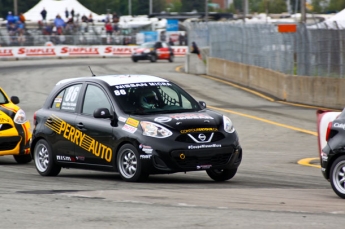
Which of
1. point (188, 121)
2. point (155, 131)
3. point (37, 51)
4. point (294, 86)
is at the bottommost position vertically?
point (37, 51)

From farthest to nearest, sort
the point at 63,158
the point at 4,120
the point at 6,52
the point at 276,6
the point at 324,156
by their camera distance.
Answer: the point at 276,6
the point at 6,52
the point at 4,120
the point at 63,158
the point at 324,156

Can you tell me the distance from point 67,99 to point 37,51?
1910 inches

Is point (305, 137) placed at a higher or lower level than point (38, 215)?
lower

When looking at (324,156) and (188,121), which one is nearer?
(324,156)

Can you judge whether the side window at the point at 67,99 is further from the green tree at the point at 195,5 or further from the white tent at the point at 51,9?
the green tree at the point at 195,5

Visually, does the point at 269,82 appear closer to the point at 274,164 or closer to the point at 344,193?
the point at 274,164

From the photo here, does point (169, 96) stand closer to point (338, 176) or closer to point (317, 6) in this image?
point (338, 176)

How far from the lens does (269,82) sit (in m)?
30.0

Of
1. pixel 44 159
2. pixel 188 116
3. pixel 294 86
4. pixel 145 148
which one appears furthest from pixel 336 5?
pixel 145 148

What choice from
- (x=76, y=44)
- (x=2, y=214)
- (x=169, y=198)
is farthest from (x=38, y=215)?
(x=76, y=44)

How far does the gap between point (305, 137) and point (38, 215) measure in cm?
1094

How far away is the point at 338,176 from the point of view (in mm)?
9633

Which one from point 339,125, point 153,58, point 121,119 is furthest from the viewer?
point 153,58

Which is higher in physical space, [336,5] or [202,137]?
[202,137]
